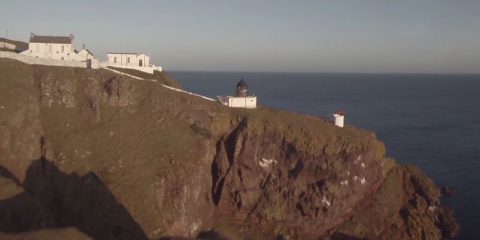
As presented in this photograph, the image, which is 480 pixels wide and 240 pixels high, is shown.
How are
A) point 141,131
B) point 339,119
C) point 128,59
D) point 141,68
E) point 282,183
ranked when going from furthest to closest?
1. point 128,59
2. point 141,68
3. point 339,119
4. point 282,183
5. point 141,131

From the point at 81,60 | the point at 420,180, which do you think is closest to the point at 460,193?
the point at 420,180

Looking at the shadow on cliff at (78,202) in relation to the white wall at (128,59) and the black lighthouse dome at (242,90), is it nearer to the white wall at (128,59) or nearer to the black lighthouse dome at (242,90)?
the black lighthouse dome at (242,90)

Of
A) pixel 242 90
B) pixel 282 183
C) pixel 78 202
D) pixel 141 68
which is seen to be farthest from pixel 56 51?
pixel 282 183

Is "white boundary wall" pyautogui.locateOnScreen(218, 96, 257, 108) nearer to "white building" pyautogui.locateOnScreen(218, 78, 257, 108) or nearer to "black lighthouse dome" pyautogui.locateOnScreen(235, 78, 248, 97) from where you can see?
"white building" pyautogui.locateOnScreen(218, 78, 257, 108)

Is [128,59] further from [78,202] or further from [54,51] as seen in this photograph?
[78,202]

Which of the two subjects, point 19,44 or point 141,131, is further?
point 19,44

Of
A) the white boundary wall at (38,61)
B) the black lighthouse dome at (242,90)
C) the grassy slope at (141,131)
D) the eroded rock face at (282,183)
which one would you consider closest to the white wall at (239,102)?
the black lighthouse dome at (242,90)

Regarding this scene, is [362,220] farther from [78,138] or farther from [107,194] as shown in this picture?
[78,138]
